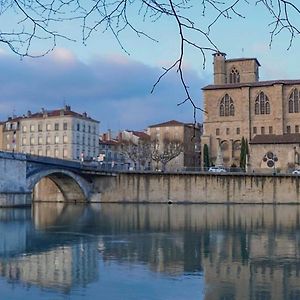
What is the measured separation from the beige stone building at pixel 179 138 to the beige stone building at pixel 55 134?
9949 mm

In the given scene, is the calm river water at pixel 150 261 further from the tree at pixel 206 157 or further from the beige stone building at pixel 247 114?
the beige stone building at pixel 247 114

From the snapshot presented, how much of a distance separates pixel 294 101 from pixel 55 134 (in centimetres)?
3555

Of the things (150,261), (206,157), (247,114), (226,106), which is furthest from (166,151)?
(150,261)

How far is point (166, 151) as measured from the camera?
76750 mm

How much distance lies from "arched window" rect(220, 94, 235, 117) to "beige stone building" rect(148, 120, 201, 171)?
1372 cm

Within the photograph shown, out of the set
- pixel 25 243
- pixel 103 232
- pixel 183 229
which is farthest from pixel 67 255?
pixel 183 229

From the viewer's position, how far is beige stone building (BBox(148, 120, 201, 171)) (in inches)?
3312

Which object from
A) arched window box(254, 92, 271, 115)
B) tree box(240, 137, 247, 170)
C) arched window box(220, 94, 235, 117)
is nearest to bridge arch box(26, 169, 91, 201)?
tree box(240, 137, 247, 170)

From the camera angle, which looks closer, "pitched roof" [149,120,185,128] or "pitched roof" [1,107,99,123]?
"pitched roof" [1,107,99,123]

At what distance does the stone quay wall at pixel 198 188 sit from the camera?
5384cm

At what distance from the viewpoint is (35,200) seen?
62312 millimetres

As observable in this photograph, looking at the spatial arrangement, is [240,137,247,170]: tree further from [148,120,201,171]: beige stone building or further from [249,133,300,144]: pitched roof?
[148,120,201,171]: beige stone building

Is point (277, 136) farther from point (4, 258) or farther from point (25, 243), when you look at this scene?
point (4, 258)

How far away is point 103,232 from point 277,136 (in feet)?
123
